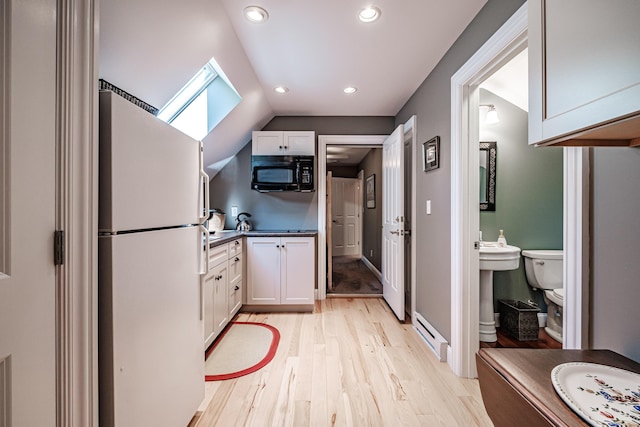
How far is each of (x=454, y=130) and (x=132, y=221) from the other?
6.77 feet

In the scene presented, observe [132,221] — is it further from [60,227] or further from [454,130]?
[454,130]

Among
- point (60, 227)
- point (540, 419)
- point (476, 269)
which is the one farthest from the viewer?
point (476, 269)

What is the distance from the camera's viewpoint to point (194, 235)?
1.52 metres

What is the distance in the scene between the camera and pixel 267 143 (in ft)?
11.3

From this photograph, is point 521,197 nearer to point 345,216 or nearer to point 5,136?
point 5,136

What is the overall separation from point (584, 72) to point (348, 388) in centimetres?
196

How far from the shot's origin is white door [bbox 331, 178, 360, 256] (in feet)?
23.2

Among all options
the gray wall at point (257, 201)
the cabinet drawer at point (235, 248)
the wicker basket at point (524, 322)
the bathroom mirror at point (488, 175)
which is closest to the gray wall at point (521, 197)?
the bathroom mirror at point (488, 175)

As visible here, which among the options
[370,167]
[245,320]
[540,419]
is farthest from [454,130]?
[370,167]

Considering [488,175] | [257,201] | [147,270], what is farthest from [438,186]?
[257,201]

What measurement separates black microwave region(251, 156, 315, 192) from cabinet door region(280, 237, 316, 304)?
689 mm

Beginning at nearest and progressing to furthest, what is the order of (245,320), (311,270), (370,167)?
(245,320) → (311,270) → (370,167)

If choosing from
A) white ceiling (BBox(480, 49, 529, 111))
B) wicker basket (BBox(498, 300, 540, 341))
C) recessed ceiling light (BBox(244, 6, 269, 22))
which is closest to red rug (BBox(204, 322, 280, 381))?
wicker basket (BBox(498, 300, 540, 341))

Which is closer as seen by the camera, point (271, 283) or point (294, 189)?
point (271, 283)
